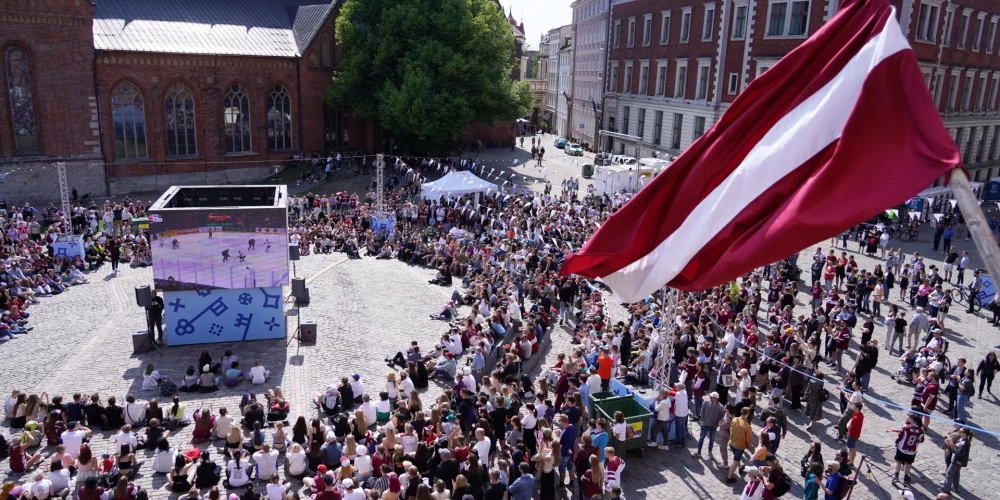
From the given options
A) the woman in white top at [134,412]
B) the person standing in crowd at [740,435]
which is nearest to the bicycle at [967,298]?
the person standing in crowd at [740,435]

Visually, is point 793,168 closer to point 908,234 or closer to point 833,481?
point 833,481

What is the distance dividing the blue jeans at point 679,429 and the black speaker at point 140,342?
1465 centimetres

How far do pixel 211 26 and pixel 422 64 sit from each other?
14522 millimetres

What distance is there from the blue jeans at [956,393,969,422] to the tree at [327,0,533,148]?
117ft

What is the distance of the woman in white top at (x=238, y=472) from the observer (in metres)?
13.4

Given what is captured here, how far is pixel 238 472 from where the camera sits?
1336 centimetres

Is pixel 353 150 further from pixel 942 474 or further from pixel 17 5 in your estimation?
pixel 942 474

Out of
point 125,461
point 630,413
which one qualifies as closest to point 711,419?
point 630,413

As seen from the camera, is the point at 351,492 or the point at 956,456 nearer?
the point at 351,492

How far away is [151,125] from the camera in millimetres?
45844

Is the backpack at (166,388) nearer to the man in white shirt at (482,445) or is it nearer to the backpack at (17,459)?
the backpack at (17,459)

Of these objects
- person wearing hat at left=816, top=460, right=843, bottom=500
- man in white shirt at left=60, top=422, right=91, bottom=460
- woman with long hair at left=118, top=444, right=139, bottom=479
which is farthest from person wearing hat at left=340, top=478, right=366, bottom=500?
person wearing hat at left=816, top=460, right=843, bottom=500

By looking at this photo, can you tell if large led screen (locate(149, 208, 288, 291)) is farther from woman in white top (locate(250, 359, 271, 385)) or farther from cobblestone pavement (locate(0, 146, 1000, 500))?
woman in white top (locate(250, 359, 271, 385))

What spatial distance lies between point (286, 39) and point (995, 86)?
52256 mm
